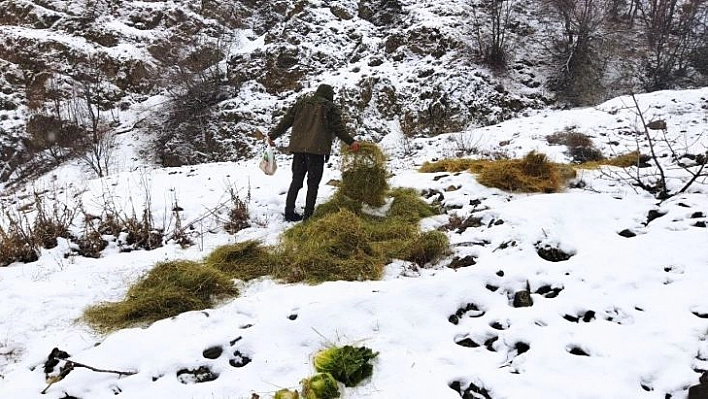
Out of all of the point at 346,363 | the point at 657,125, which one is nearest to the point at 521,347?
the point at 346,363

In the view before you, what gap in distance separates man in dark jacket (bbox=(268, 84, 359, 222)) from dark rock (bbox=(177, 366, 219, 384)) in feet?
8.51

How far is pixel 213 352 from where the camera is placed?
8.93 feet

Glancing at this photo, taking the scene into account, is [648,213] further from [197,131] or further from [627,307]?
[197,131]

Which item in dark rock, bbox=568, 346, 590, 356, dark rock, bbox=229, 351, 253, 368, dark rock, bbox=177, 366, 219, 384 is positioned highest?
dark rock, bbox=568, 346, 590, 356

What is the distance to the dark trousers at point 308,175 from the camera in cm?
501

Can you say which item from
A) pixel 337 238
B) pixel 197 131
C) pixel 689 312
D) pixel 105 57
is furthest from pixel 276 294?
pixel 105 57

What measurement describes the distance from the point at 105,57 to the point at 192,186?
43.9 feet

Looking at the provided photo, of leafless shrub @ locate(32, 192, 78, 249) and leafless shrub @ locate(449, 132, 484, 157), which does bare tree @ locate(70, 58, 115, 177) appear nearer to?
leafless shrub @ locate(32, 192, 78, 249)

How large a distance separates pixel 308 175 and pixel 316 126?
579 millimetres

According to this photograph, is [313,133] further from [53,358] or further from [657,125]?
[657,125]

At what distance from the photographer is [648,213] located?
4.15 meters

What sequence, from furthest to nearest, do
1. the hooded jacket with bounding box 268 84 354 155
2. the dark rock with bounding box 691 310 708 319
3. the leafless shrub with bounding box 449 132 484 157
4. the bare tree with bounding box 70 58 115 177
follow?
the bare tree with bounding box 70 58 115 177
the leafless shrub with bounding box 449 132 484 157
the hooded jacket with bounding box 268 84 354 155
the dark rock with bounding box 691 310 708 319

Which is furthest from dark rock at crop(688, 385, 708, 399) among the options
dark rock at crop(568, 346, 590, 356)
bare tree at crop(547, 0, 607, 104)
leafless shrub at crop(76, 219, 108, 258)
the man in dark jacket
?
bare tree at crop(547, 0, 607, 104)

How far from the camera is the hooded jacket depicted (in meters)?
4.88
